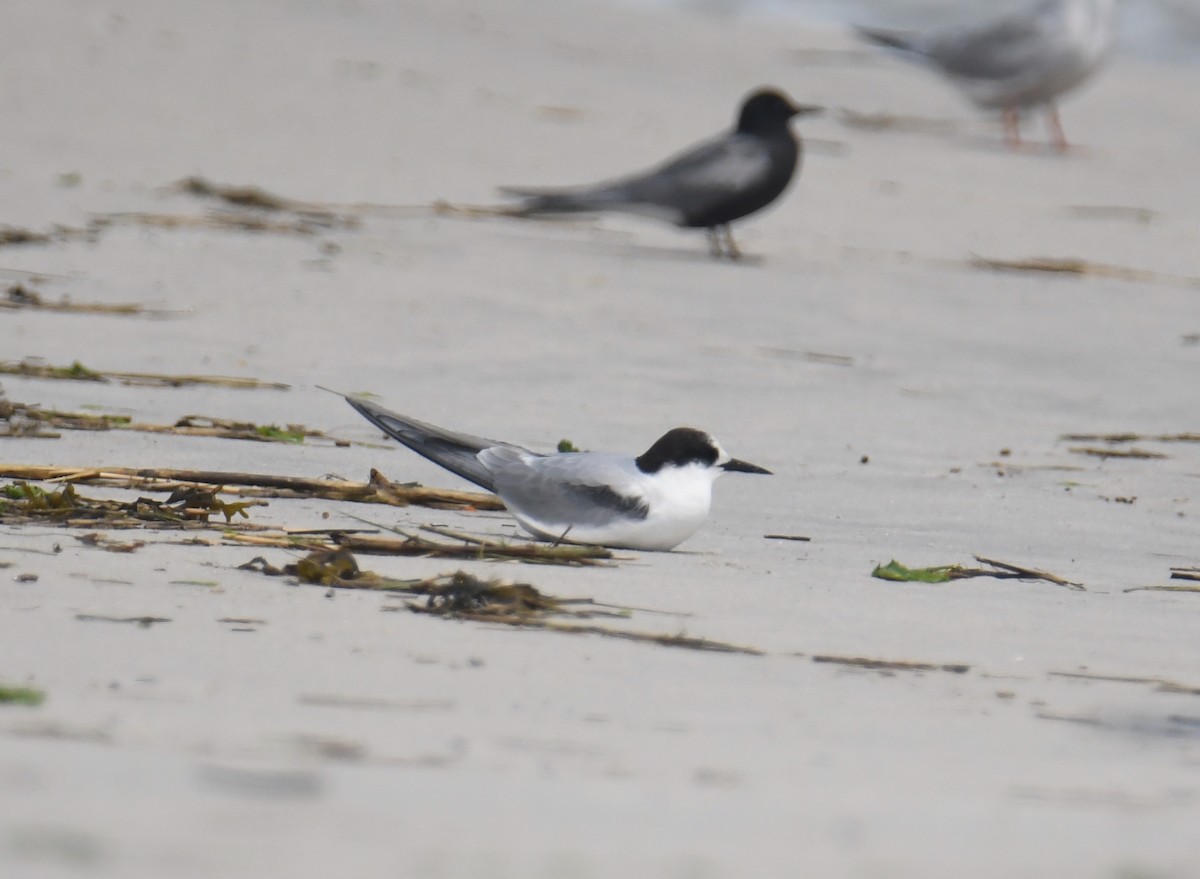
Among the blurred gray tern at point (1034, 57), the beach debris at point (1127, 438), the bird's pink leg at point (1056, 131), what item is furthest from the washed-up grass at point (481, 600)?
the blurred gray tern at point (1034, 57)

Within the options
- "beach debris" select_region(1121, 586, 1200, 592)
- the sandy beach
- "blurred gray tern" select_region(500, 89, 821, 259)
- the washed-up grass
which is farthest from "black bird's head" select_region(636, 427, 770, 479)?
"blurred gray tern" select_region(500, 89, 821, 259)

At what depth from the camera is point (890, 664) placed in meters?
2.93

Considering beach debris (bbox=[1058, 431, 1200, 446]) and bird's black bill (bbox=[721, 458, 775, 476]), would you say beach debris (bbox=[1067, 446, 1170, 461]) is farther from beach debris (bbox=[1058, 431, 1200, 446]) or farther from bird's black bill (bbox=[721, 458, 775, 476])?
bird's black bill (bbox=[721, 458, 775, 476])

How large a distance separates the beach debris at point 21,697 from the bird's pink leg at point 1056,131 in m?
10.3

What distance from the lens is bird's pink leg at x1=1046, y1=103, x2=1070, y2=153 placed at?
11961 mm

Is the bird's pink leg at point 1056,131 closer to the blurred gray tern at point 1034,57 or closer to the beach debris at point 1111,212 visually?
the blurred gray tern at point 1034,57

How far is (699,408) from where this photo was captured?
552 cm

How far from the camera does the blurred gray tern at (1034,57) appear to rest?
41.0 feet

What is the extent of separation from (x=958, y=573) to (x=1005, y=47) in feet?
31.5

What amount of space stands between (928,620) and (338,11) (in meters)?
10.4

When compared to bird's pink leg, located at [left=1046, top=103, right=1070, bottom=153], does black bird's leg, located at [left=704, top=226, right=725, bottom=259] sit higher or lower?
lower

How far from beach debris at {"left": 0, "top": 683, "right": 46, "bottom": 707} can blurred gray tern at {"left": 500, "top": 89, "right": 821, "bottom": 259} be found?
20.8ft

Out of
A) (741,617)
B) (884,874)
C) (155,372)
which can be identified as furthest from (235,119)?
(884,874)

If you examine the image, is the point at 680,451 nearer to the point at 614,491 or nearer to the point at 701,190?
the point at 614,491
